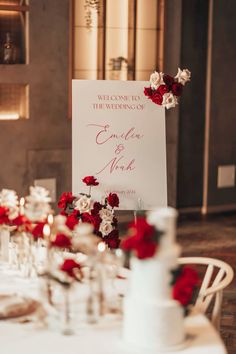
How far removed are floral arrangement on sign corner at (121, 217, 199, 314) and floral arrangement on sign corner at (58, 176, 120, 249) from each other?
1388mm

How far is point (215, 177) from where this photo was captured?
6.87 m

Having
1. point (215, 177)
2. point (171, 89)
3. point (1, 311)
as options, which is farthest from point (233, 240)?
point (1, 311)

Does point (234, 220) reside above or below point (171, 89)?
below

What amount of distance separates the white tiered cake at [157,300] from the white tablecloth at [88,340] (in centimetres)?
5

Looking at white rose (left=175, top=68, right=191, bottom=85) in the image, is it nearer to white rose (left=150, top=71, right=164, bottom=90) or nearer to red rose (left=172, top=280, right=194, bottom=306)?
white rose (left=150, top=71, right=164, bottom=90)

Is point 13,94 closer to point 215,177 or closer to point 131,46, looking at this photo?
point 131,46

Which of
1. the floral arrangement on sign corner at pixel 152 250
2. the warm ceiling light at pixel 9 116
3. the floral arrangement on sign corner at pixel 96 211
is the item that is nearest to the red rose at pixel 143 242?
the floral arrangement on sign corner at pixel 152 250

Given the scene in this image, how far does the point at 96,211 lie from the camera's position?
3525mm

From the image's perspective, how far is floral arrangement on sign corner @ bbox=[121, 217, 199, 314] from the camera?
6.54 feet

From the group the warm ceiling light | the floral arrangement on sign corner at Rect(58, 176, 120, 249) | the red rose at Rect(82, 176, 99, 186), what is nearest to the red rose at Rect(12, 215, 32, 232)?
the floral arrangement on sign corner at Rect(58, 176, 120, 249)

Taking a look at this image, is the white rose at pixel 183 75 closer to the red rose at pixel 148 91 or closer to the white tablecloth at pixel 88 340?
the red rose at pixel 148 91

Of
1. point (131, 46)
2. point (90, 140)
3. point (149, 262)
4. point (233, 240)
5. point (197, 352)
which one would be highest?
point (131, 46)

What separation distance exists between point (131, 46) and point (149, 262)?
173 inches

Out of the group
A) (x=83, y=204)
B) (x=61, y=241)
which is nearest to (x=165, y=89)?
(x=83, y=204)
